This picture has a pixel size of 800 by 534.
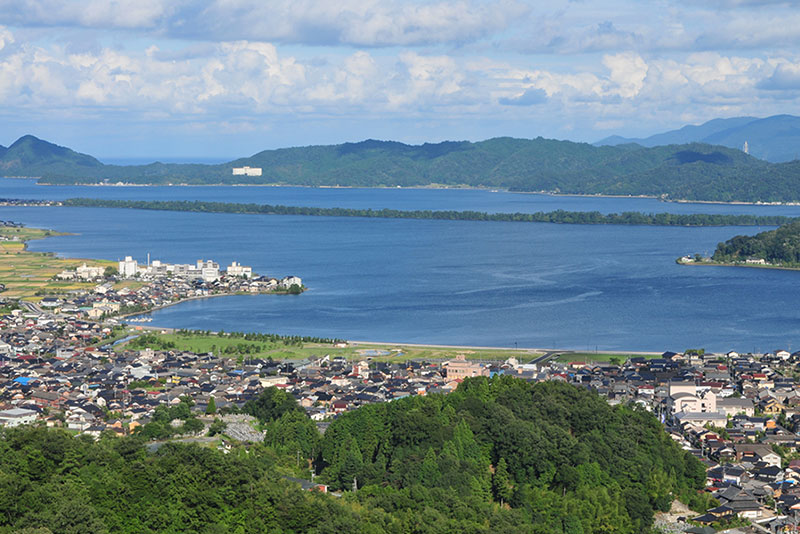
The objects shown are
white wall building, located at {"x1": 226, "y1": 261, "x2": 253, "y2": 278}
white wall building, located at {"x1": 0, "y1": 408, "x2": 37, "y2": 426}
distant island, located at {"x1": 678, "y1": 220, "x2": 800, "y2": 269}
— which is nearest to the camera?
white wall building, located at {"x1": 0, "y1": 408, "x2": 37, "y2": 426}

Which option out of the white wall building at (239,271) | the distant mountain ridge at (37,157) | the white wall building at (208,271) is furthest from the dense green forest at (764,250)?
the distant mountain ridge at (37,157)

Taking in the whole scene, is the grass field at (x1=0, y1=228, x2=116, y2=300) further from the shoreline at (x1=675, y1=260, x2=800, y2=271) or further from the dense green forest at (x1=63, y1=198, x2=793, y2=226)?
the dense green forest at (x1=63, y1=198, x2=793, y2=226)

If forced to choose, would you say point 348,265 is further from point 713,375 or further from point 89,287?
point 713,375

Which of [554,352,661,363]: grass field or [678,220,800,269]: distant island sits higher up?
[678,220,800,269]: distant island

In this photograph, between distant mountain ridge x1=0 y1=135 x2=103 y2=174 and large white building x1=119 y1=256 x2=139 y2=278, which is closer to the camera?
large white building x1=119 y1=256 x2=139 y2=278

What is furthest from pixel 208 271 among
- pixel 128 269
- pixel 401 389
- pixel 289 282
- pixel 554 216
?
pixel 554 216

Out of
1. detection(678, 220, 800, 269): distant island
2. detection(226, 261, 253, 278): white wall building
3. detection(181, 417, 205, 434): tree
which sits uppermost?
detection(678, 220, 800, 269): distant island

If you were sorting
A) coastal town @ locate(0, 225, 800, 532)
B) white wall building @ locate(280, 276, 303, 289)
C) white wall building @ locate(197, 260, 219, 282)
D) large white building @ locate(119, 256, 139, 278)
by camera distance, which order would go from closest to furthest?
coastal town @ locate(0, 225, 800, 532) → white wall building @ locate(280, 276, 303, 289) → white wall building @ locate(197, 260, 219, 282) → large white building @ locate(119, 256, 139, 278)

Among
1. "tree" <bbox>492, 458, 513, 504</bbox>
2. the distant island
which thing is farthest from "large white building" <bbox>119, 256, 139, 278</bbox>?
"tree" <bbox>492, 458, 513, 504</bbox>
